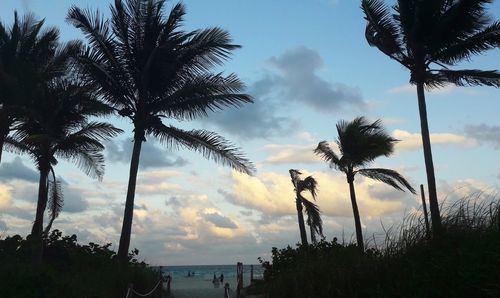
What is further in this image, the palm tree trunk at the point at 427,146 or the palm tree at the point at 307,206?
the palm tree at the point at 307,206

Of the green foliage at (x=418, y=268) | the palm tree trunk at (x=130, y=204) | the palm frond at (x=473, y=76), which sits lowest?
the green foliage at (x=418, y=268)

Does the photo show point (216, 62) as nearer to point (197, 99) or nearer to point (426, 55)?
point (197, 99)

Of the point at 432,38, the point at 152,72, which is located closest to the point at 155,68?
the point at 152,72

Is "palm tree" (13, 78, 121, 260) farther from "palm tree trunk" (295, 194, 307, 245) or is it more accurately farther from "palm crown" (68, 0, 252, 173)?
"palm tree trunk" (295, 194, 307, 245)

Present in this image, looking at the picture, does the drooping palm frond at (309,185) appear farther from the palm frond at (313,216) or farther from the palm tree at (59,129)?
the palm tree at (59,129)

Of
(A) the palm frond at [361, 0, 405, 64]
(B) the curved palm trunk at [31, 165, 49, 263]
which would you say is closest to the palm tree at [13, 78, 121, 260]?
(B) the curved palm trunk at [31, 165, 49, 263]

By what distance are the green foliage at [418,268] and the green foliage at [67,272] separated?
4.96 m

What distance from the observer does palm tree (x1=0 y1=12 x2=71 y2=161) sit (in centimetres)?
1995

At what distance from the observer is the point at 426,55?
18.5 m

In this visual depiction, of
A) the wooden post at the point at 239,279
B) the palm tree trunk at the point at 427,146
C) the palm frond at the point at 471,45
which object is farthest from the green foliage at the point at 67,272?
the palm frond at the point at 471,45

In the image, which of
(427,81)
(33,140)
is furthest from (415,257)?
(33,140)

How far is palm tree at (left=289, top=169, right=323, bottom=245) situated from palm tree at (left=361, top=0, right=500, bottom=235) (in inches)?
383

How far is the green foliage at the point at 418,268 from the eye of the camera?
7211 millimetres

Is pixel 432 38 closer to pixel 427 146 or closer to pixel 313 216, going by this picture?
pixel 427 146
